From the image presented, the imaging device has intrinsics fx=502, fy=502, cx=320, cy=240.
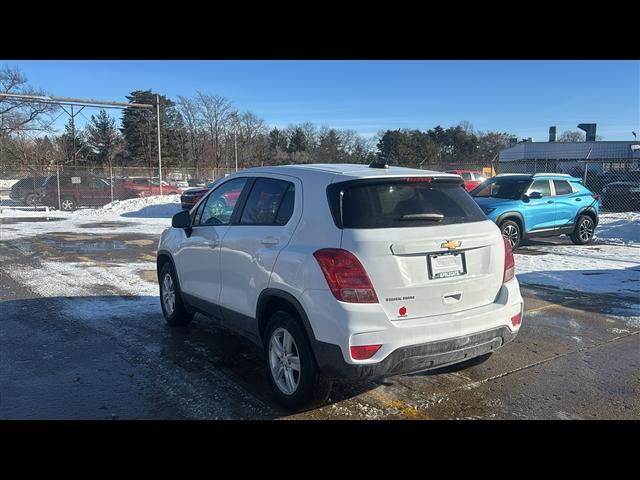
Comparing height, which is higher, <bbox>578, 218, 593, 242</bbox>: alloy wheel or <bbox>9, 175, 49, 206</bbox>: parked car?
<bbox>9, 175, 49, 206</bbox>: parked car

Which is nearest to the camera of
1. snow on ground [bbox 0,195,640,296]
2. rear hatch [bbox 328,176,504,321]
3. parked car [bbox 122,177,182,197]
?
rear hatch [bbox 328,176,504,321]

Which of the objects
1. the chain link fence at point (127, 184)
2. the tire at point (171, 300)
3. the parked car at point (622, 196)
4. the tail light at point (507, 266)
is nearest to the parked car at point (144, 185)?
the chain link fence at point (127, 184)

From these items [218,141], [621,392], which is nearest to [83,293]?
[621,392]

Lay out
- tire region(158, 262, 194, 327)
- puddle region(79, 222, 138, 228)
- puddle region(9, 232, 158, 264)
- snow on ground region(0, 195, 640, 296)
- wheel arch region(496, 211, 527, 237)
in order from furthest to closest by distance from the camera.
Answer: puddle region(79, 222, 138, 228) < wheel arch region(496, 211, 527, 237) < puddle region(9, 232, 158, 264) < snow on ground region(0, 195, 640, 296) < tire region(158, 262, 194, 327)

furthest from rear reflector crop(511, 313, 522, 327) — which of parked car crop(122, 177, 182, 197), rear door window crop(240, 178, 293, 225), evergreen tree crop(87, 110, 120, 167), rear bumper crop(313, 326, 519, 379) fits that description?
evergreen tree crop(87, 110, 120, 167)

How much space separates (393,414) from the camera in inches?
148

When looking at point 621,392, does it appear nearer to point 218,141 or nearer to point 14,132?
point 14,132

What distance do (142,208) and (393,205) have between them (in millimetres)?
22749

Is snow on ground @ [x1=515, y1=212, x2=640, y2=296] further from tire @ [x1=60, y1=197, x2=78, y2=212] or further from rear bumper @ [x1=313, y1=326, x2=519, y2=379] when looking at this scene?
tire @ [x1=60, y1=197, x2=78, y2=212]

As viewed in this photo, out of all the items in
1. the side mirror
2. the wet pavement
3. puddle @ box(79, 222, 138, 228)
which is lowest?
the wet pavement

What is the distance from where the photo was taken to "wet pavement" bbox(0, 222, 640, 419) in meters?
3.82

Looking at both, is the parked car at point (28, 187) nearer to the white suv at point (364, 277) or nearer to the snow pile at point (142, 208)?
the snow pile at point (142, 208)

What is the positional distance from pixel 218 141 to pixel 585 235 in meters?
57.4

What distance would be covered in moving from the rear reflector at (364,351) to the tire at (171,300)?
2962mm
